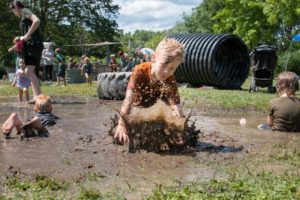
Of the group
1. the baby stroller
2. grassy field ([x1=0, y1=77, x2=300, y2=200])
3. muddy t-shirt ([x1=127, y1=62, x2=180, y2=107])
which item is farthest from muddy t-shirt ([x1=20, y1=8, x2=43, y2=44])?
the baby stroller

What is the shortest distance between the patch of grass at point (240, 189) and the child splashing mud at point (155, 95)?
1.56 meters

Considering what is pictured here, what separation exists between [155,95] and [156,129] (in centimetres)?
50

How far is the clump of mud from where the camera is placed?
5605 mm

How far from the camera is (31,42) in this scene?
10352mm

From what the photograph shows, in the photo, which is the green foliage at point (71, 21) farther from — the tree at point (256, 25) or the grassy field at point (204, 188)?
the grassy field at point (204, 188)

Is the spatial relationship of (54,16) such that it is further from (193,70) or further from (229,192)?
(229,192)

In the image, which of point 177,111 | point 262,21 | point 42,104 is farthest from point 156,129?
point 262,21

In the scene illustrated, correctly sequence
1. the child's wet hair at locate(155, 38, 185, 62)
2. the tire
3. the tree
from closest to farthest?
the child's wet hair at locate(155, 38, 185, 62), the tire, the tree

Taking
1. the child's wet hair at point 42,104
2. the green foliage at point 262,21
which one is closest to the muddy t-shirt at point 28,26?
the child's wet hair at point 42,104

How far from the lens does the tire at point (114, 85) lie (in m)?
13.1

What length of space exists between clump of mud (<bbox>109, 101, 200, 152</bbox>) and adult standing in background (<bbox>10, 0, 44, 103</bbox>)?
4898mm

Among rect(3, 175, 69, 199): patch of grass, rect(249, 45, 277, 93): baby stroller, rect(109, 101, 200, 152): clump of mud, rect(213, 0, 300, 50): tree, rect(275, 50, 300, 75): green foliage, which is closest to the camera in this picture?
rect(3, 175, 69, 199): patch of grass

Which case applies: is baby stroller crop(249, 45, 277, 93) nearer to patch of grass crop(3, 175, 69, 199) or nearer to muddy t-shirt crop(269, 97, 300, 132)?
muddy t-shirt crop(269, 97, 300, 132)

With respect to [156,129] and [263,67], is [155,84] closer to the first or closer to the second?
[156,129]
